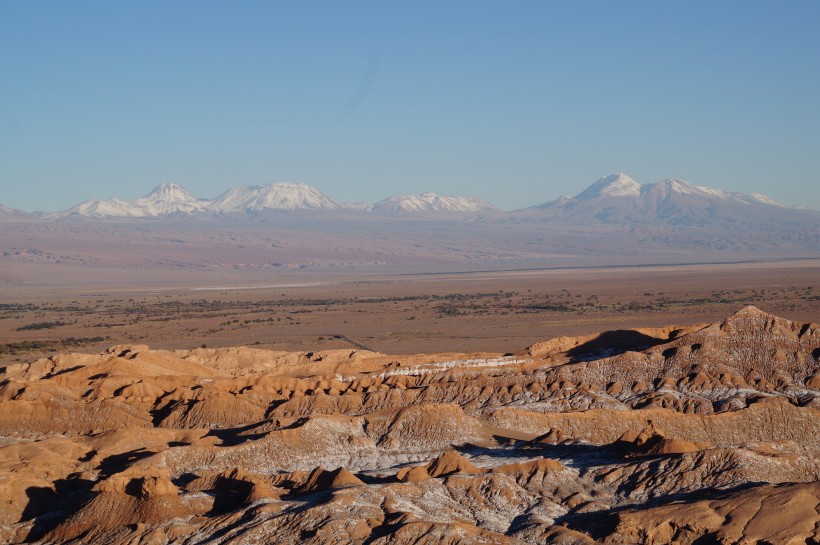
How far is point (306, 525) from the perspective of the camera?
73.0 ft

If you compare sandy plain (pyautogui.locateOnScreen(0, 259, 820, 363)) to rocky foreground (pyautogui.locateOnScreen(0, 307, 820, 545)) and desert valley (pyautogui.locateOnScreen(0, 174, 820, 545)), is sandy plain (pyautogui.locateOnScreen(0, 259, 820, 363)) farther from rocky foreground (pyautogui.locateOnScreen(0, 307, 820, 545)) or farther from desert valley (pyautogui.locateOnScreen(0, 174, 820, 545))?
rocky foreground (pyautogui.locateOnScreen(0, 307, 820, 545))

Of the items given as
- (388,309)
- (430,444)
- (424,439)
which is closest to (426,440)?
(424,439)

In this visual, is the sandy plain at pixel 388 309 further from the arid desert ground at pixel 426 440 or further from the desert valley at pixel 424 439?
the arid desert ground at pixel 426 440

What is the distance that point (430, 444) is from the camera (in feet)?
106

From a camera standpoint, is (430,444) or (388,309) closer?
(430,444)

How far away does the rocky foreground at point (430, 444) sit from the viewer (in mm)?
22625

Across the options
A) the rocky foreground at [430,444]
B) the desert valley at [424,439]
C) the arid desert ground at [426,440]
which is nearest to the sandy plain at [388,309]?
the desert valley at [424,439]

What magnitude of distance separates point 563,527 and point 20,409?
Result: 21.3 meters

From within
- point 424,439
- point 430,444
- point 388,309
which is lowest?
point 430,444

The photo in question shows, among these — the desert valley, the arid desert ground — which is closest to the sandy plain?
the desert valley

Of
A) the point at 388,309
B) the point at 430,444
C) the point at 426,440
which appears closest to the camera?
the point at 430,444

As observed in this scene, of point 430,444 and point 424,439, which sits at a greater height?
point 424,439

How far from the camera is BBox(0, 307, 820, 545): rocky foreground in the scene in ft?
74.2

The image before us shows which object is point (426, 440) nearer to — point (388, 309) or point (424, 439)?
point (424, 439)
